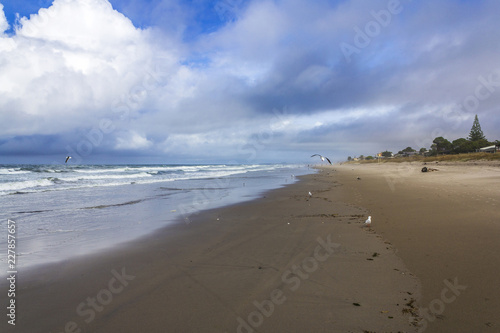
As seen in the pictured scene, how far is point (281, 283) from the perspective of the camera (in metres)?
4.20

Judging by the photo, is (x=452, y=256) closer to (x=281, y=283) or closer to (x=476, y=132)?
(x=281, y=283)

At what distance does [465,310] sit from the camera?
3.24m

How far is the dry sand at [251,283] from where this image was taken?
3.22m

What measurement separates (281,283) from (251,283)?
46 centimetres

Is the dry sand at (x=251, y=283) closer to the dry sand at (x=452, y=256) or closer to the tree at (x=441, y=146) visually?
the dry sand at (x=452, y=256)

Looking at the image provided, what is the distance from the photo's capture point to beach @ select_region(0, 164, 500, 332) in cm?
319

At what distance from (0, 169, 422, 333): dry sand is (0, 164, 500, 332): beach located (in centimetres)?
2

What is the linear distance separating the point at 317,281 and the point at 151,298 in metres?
2.44

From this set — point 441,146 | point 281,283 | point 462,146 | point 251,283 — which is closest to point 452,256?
point 281,283

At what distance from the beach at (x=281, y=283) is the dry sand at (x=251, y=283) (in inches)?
0.7

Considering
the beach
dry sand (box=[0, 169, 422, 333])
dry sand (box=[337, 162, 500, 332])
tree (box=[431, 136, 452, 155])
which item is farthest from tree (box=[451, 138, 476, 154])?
dry sand (box=[0, 169, 422, 333])

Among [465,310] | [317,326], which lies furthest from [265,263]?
[465,310]

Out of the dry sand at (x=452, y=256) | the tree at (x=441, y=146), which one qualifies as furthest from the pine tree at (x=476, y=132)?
the dry sand at (x=452, y=256)

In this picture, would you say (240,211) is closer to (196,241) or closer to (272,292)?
(196,241)
